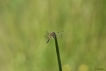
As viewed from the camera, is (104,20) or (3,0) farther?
(104,20)

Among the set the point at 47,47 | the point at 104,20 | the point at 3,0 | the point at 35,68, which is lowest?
the point at 35,68

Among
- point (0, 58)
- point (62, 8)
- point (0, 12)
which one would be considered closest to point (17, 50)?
point (0, 58)

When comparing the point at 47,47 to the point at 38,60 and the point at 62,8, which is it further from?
the point at 62,8

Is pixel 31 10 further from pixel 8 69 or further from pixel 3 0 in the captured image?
pixel 8 69

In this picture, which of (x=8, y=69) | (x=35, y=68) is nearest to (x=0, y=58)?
(x=8, y=69)

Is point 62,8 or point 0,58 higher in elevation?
point 62,8

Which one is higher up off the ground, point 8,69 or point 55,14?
point 55,14
